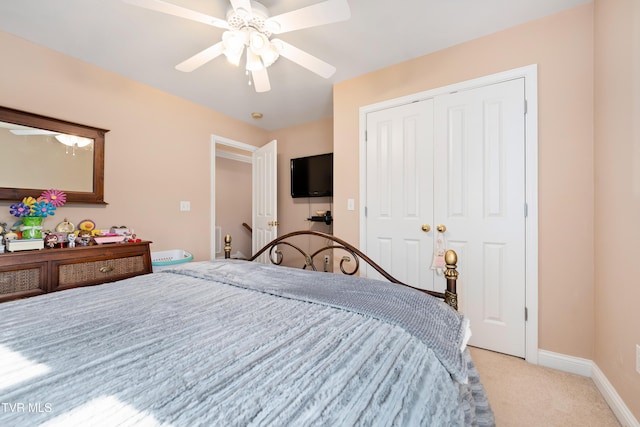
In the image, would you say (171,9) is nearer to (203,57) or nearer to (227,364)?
(203,57)

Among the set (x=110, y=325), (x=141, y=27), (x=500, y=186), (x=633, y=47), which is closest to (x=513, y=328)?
(x=500, y=186)

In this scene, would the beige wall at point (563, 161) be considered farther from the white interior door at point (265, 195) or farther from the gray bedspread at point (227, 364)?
the white interior door at point (265, 195)

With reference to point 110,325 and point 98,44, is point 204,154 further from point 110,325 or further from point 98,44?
point 110,325

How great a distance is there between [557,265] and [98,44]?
3787 millimetres

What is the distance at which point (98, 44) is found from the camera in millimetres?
2076

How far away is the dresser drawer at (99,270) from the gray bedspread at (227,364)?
96 cm


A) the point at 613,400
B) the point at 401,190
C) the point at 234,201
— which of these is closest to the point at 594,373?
the point at 613,400

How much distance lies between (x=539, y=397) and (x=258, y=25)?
109 inches

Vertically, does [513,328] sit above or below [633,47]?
below

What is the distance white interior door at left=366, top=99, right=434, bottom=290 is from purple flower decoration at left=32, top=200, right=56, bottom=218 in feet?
8.38

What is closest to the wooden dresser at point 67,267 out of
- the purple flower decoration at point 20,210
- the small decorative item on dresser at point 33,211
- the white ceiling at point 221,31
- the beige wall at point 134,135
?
the small decorative item on dresser at point 33,211

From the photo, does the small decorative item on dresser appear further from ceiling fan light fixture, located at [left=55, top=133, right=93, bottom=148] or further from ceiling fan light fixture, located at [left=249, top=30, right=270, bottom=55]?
ceiling fan light fixture, located at [left=249, top=30, right=270, bottom=55]

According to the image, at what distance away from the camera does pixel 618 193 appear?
141 centimetres

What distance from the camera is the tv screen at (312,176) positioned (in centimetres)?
346
